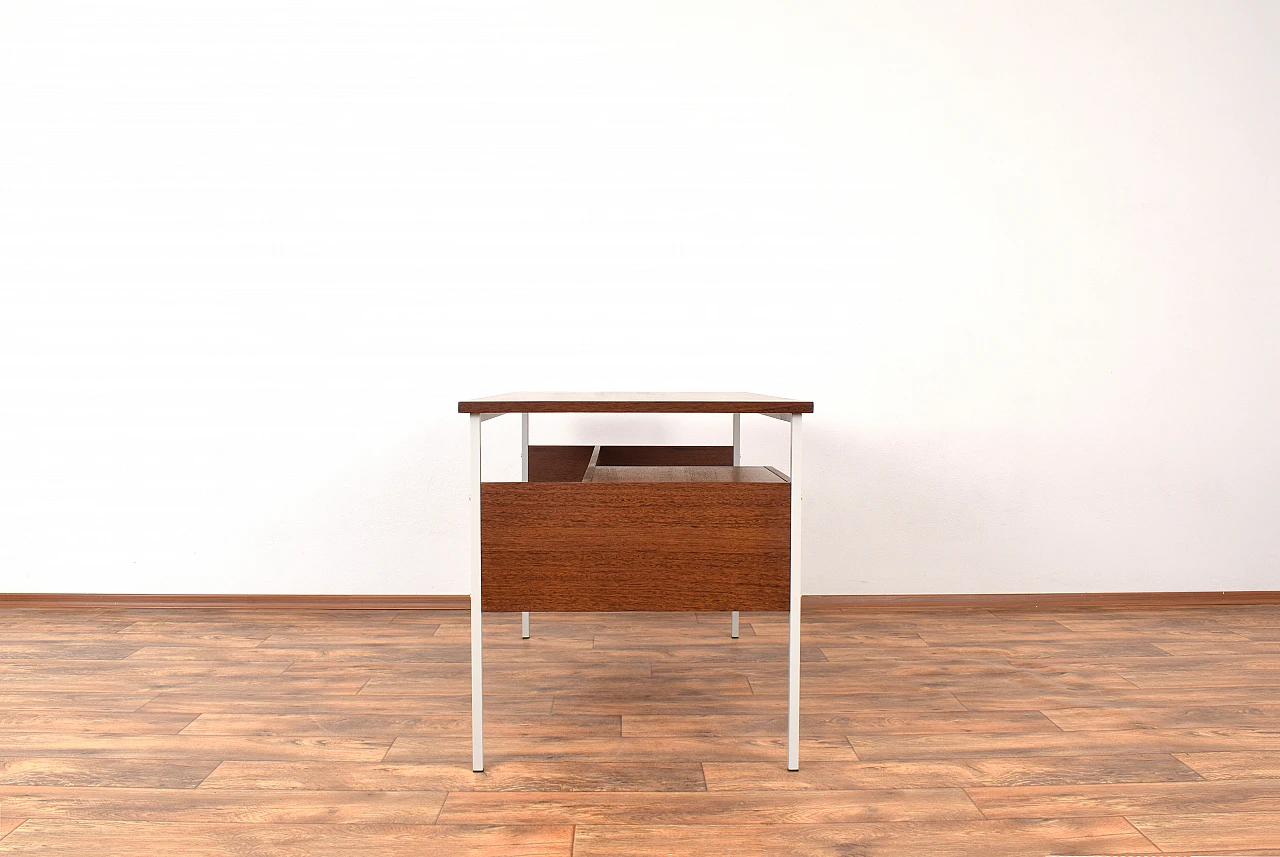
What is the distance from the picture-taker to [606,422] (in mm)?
3047

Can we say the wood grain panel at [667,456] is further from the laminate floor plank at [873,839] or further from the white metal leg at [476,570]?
the laminate floor plank at [873,839]

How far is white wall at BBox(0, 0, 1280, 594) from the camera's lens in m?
2.92

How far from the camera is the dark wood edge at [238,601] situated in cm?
298

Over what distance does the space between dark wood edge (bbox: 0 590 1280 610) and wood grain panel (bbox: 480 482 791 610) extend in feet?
4.35

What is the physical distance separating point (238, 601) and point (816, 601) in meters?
1.99

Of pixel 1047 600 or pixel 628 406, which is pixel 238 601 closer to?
pixel 628 406

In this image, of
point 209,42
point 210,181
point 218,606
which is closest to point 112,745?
point 218,606

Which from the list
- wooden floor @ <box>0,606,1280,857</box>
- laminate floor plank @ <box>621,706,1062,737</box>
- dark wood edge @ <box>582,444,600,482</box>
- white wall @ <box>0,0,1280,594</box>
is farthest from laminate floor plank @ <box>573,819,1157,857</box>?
white wall @ <box>0,0,1280,594</box>

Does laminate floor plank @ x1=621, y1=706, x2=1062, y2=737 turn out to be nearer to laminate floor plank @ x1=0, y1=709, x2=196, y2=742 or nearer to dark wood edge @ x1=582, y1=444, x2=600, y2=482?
dark wood edge @ x1=582, y1=444, x2=600, y2=482

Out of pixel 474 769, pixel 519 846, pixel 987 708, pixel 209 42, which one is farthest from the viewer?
pixel 209 42

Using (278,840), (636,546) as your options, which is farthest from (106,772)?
(636,546)

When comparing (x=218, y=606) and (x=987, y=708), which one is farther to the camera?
(x=218, y=606)

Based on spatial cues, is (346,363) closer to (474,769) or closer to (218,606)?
(218,606)

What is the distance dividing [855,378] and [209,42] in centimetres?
244
